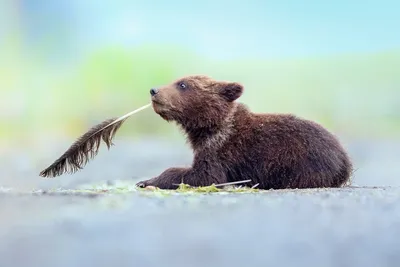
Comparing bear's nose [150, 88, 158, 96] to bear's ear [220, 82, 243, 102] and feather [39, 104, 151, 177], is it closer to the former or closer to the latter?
feather [39, 104, 151, 177]

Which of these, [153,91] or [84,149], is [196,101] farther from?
[84,149]

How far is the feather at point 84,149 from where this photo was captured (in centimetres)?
592

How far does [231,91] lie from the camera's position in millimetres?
6234

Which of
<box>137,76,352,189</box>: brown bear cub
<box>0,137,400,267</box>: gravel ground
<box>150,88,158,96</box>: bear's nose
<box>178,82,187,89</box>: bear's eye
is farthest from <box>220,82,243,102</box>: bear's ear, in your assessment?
<box>0,137,400,267</box>: gravel ground

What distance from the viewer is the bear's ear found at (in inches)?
245

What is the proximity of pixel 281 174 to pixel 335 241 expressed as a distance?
115 inches

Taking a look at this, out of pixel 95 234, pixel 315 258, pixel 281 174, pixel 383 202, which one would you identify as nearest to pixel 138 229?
pixel 95 234

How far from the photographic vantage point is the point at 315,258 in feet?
8.72

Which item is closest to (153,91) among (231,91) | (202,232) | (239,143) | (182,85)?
(182,85)

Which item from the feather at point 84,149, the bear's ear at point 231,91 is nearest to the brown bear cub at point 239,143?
the bear's ear at point 231,91

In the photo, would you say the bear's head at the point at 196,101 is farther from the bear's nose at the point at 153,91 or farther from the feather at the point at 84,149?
the feather at the point at 84,149

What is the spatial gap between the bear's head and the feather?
356mm

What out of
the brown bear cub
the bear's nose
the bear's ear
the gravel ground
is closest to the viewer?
the gravel ground

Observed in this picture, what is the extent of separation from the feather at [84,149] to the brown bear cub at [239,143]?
1.56 ft
